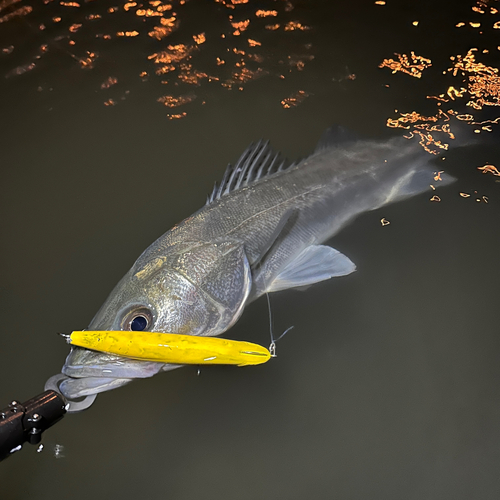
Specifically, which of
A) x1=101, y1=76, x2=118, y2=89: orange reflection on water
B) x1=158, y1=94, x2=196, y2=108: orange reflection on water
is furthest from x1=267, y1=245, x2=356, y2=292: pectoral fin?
x1=101, y1=76, x2=118, y2=89: orange reflection on water

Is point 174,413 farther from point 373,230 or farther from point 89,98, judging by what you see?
point 89,98

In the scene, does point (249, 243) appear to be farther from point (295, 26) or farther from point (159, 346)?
point (295, 26)

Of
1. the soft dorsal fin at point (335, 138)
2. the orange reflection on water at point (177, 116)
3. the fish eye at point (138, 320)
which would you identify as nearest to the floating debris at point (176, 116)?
the orange reflection on water at point (177, 116)

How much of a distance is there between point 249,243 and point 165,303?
559mm

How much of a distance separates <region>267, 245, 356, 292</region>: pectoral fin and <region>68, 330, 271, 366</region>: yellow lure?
622mm

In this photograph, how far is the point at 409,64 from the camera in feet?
11.6

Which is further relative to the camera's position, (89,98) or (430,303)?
(89,98)

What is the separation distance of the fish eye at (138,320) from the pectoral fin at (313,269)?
0.68 meters

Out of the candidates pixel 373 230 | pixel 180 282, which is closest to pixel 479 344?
pixel 373 230

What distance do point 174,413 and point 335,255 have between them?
3.60ft

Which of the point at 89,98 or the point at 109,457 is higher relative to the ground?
the point at 89,98

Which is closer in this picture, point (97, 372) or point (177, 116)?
point (97, 372)

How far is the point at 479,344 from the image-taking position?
2.39m

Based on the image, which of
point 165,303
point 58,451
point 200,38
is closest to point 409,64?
point 200,38
